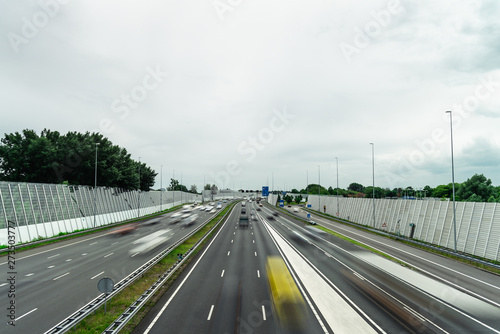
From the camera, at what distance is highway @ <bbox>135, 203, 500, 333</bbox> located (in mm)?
13578

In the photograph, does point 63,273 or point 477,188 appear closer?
point 63,273

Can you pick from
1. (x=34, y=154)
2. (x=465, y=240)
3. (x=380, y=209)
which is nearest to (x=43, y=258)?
(x=34, y=154)

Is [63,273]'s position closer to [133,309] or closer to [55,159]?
[133,309]

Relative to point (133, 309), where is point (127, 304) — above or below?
below

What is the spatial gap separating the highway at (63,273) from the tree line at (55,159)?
1111 inches

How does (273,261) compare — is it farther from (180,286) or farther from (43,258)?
(43,258)

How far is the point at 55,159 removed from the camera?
59.1 m

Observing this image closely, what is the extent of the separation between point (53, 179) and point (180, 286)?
56.7 m

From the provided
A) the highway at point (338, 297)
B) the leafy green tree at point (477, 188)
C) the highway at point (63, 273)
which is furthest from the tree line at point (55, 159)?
the leafy green tree at point (477, 188)

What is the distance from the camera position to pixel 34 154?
56656 millimetres

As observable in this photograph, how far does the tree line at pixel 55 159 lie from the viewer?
56375 millimetres

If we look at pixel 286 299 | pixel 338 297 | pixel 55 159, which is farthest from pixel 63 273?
pixel 55 159

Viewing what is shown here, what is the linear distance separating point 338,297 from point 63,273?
69.0 feet

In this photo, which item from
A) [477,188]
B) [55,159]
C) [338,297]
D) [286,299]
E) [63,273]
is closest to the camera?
[286,299]
